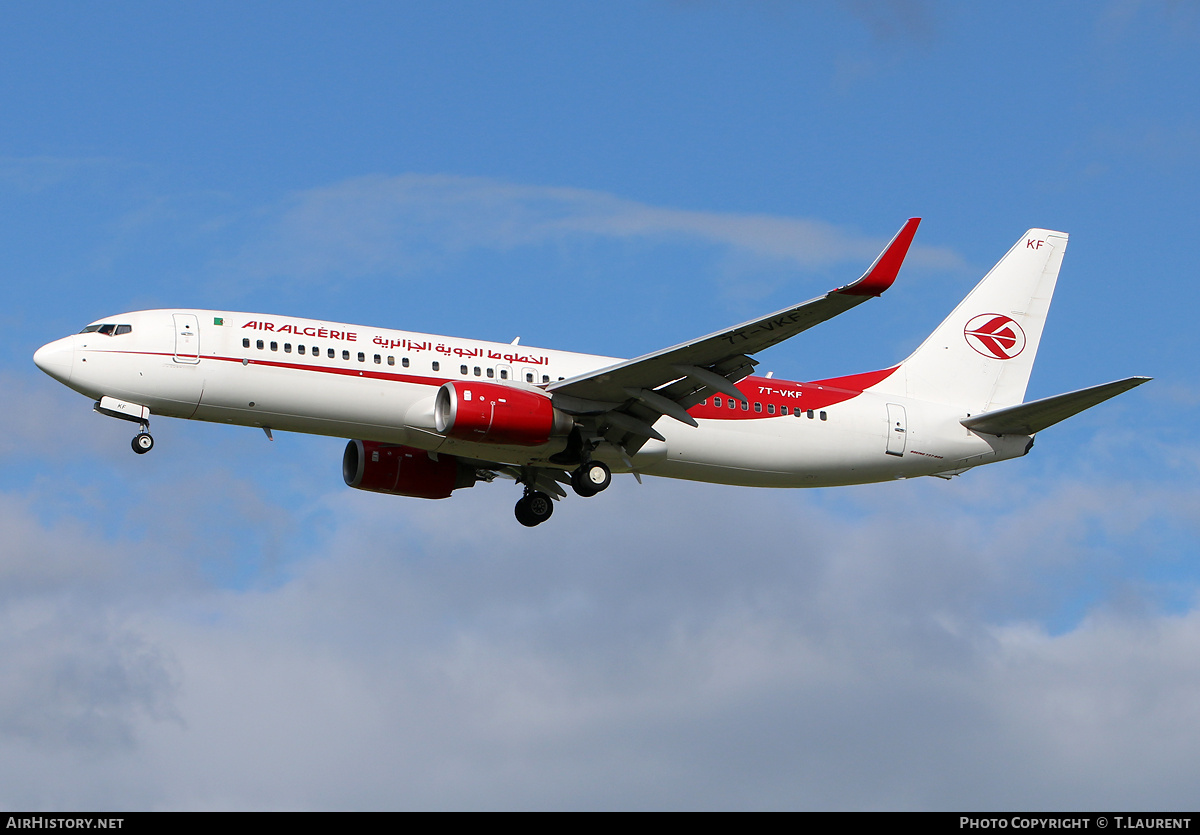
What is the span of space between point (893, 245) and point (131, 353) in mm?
18610

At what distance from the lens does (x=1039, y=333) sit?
47500mm

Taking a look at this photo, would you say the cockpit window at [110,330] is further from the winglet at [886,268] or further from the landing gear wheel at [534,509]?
the winglet at [886,268]

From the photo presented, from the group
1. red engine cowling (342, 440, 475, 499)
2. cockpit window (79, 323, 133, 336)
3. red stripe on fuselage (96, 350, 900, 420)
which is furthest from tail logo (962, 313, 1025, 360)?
cockpit window (79, 323, 133, 336)

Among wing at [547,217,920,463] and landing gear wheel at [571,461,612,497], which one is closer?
wing at [547,217,920,463]

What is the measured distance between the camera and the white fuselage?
36469 millimetres

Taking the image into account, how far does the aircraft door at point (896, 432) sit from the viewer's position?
43.0 metres

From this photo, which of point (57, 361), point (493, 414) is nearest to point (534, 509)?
point (493, 414)

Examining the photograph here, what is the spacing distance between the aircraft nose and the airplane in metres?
0.03

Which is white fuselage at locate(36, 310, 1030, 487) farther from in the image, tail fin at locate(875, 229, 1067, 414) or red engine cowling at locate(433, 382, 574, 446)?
tail fin at locate(875, 229, 1067, 414)

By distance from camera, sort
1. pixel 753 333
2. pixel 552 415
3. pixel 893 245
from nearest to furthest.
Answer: pixel 893 245 < pixel 753 333 < pixel 552 415

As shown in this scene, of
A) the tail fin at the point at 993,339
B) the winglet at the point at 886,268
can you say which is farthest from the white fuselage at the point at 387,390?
the winglet at the point at 886,268

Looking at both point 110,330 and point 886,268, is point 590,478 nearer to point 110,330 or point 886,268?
point 886,268

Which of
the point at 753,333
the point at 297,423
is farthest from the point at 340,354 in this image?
the point at 753,333

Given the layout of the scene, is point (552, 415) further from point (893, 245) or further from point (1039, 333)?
point (1039, 333)
